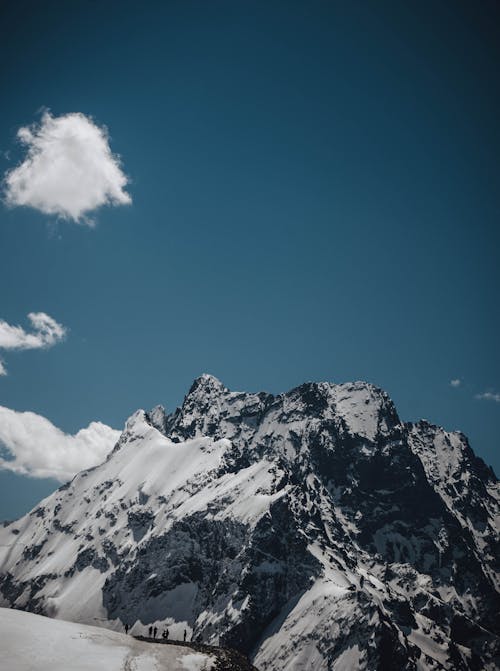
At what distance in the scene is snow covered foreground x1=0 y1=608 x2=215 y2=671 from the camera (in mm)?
49750

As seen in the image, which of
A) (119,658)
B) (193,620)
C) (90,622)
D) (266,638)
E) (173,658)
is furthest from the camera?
(90,622)

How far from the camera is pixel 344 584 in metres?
192

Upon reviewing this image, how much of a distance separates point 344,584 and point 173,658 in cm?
15236

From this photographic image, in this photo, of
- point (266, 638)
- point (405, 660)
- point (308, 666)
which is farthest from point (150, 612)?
point (405, 660)

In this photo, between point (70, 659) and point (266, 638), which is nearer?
point (70, 659)

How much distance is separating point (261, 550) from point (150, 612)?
164ft

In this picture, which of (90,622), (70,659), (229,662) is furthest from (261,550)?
(70,659)

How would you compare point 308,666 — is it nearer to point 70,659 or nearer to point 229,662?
point 229,662

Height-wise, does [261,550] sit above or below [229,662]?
above

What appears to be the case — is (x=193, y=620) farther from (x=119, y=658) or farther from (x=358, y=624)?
(x=119, y=658)

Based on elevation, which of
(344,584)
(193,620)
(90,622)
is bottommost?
(90,622)

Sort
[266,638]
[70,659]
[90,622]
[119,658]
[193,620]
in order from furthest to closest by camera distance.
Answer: [90,622], [193,620], [266,638], [119,658], [70,659]

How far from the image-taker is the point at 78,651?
180ft

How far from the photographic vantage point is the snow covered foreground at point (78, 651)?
49750 millimetres
